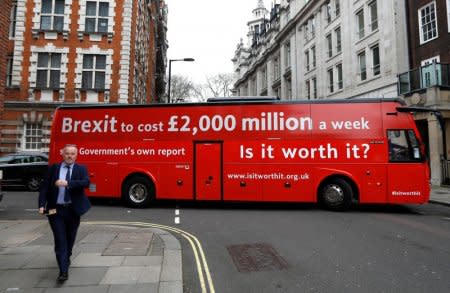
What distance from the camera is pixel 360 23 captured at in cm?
2922

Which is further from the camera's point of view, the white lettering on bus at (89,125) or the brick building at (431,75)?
the brick building at (431,75)

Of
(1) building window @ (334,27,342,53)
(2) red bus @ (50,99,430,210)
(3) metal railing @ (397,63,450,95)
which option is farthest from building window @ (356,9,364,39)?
(2) red bus @ (50,99,430,210)

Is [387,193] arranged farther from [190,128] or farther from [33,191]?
[33,191]

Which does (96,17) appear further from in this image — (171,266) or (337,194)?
(171,266)

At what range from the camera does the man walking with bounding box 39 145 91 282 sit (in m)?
4.50

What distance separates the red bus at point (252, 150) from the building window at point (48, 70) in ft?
45.7

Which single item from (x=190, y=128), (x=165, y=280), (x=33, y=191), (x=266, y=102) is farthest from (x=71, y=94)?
(x=165, y=280)

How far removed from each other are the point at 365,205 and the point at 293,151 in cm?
375

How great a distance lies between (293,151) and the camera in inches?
433

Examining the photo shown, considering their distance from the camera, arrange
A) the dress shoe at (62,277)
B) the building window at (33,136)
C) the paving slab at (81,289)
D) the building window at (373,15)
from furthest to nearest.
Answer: the building window at (373,15) → the building window at (33,136) → the dress shoe at (62,277) → the paving slab at (81,289)

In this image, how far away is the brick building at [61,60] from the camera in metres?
23.5

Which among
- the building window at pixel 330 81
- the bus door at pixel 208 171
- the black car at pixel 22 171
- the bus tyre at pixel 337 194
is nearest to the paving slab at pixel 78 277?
the bus door at pixel 208 171

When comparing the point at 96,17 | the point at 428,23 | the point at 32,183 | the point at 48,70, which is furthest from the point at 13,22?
the point at 428,23

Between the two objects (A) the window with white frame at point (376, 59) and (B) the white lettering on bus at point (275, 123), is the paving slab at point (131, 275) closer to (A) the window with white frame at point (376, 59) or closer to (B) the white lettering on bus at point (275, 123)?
(B) the white lettering on bus at point (275, 123)
